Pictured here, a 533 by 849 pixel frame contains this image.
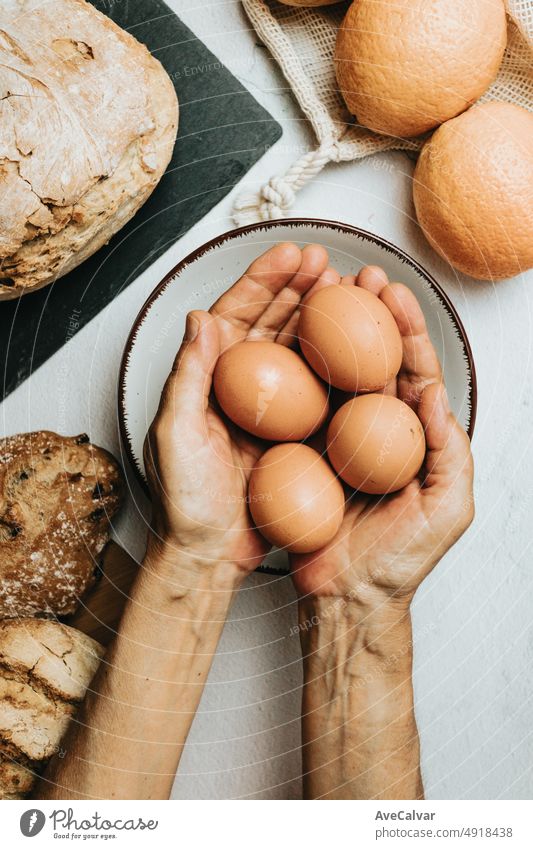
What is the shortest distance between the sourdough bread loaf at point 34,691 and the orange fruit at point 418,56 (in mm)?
635

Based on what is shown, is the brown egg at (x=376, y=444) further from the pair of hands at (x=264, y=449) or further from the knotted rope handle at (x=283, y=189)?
the knotted rope handle at (x=283, y=189)

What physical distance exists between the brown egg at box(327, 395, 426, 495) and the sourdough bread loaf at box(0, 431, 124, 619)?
0.89ft

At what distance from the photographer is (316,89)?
767 millimetres

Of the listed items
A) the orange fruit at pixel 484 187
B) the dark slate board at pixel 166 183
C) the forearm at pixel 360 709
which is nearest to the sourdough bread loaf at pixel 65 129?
the dark slate board at pixel 166 183

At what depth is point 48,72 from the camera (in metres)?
0.66

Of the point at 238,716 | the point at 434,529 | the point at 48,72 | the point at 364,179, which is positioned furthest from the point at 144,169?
the point at 238,716

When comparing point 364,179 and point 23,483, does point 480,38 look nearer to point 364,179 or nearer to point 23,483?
point 364,179

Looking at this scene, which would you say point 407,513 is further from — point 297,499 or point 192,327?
point 192,327

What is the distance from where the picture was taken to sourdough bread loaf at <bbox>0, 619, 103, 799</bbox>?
0.66 meters

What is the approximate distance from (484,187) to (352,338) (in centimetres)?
22

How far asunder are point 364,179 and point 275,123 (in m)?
0.12

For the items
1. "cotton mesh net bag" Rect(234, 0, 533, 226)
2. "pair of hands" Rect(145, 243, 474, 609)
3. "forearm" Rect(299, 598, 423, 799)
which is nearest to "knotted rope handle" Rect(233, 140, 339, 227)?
"cotton mesh net bag" Rect(234, 0, 533, 226)

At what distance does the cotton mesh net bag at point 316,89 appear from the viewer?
75 cm
